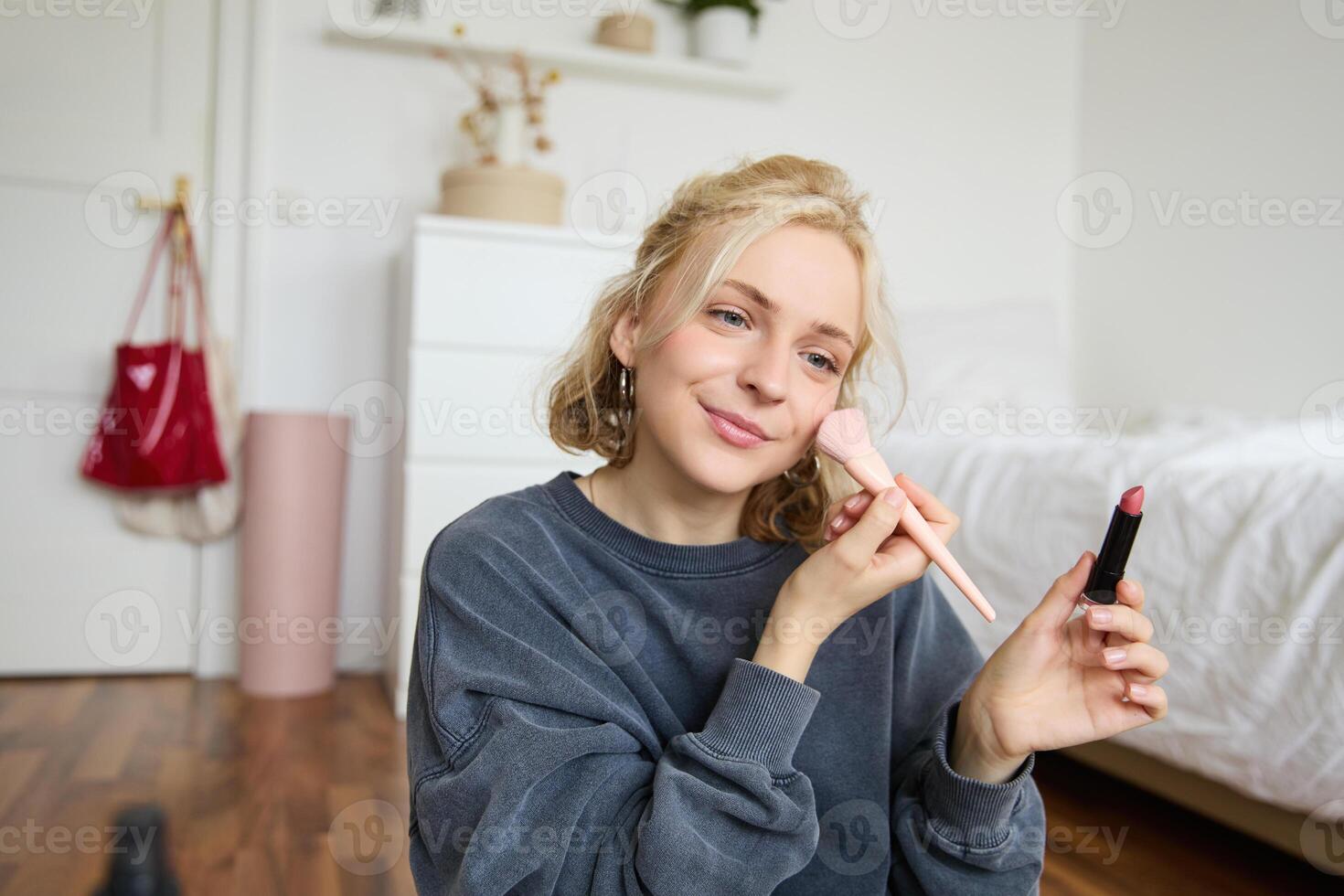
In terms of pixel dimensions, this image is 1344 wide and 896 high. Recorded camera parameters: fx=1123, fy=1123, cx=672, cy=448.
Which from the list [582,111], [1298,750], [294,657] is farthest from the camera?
[582,111]

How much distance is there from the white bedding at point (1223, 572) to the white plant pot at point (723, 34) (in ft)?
4.93

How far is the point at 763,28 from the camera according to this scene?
3.03 m

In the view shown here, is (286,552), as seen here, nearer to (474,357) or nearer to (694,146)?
(474,357)

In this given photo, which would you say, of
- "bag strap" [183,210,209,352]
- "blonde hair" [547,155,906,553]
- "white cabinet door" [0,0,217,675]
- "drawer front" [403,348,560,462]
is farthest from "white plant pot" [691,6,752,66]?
"blonde hair" [547,155,906,553]

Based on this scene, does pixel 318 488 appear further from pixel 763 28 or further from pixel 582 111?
pixel 763 28

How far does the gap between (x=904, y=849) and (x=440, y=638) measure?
1.32 ft

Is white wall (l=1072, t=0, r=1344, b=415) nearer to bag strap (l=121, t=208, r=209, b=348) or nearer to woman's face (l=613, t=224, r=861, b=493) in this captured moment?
woman's face (l=613, t=224, r=861, b=493)

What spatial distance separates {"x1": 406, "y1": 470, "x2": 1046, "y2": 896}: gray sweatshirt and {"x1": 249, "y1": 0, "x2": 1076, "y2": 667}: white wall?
6.09ft

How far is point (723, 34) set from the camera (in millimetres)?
2842

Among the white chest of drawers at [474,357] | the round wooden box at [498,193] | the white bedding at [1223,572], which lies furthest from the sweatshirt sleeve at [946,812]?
the round wooden box at [498,193]

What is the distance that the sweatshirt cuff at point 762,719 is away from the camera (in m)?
0.77

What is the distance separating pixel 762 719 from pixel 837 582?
0.11 metres

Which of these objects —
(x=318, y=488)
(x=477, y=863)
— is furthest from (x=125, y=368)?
(x=477, y=863)

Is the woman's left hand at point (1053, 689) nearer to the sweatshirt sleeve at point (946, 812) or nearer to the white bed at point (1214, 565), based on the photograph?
the sweatshirt sleeve at point (946, 812)
